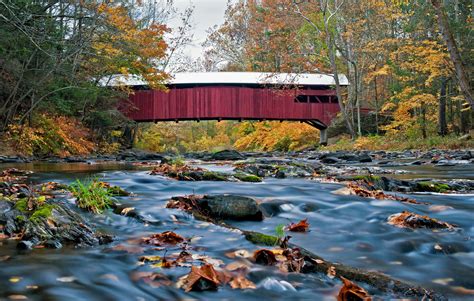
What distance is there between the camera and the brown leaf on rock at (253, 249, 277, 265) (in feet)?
7.41

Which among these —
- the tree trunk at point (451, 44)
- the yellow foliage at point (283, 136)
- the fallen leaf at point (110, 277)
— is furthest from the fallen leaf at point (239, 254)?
the yellow foliage at point (283, 136)

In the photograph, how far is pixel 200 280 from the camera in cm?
192

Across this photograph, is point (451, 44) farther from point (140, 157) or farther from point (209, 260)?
point (140, 157)

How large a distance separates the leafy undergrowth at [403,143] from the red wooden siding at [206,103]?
486cm

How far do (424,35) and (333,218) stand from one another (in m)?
19.0

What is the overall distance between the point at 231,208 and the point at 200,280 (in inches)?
62.6

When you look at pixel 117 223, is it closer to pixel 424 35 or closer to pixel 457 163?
pixel 457 163

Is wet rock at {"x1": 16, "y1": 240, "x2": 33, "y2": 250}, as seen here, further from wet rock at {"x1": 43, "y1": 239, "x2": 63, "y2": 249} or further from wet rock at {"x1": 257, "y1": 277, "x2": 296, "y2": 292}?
wet rock at {"x1": 257, "y1": 277, "x2": 296, "y2": 292}

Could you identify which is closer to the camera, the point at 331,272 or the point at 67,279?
the point at 67,279

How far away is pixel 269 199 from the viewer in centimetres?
423

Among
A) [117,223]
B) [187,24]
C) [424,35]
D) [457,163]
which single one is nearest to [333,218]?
[117,223]

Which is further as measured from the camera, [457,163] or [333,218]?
[457,163]

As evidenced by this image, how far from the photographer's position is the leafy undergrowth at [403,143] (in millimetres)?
15550

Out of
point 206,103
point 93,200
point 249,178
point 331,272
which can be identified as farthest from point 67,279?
point 206,103
